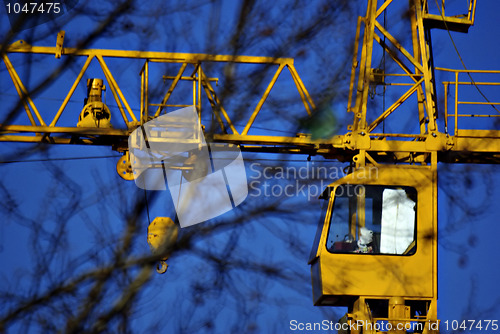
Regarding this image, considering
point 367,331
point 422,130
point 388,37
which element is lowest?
point 367,331

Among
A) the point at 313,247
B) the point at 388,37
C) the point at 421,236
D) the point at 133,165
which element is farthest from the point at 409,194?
the point at 133,165

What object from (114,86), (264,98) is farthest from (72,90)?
(264,98)

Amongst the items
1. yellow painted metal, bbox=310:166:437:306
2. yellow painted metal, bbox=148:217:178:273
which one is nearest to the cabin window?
yellow painted metal, bbox=310:166:437:306

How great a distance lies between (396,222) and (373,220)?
573 mm

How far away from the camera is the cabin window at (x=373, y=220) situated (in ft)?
66.8

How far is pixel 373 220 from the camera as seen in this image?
20281 millimetres

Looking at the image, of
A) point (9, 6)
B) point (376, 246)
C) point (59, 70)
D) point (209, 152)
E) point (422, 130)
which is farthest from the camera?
point (422, 130)

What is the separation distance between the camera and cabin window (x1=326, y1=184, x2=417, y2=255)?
66.8 ft

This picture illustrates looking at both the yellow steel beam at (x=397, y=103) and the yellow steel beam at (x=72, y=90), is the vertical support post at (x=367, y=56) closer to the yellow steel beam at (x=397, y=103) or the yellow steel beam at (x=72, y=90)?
the yellow steel beam at (x=397, y=103)

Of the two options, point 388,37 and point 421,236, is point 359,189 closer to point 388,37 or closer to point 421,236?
point 421,236

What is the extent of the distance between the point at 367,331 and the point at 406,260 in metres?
1.60

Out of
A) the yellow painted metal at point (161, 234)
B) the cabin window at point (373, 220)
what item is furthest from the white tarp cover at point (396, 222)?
the yellow painted metal at point (161, 234)

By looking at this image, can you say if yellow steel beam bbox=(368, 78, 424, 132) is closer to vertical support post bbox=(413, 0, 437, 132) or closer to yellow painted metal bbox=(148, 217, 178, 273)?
vertical support post bbox=(413, 0, 437, 132)

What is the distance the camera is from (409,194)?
68.6 ft
